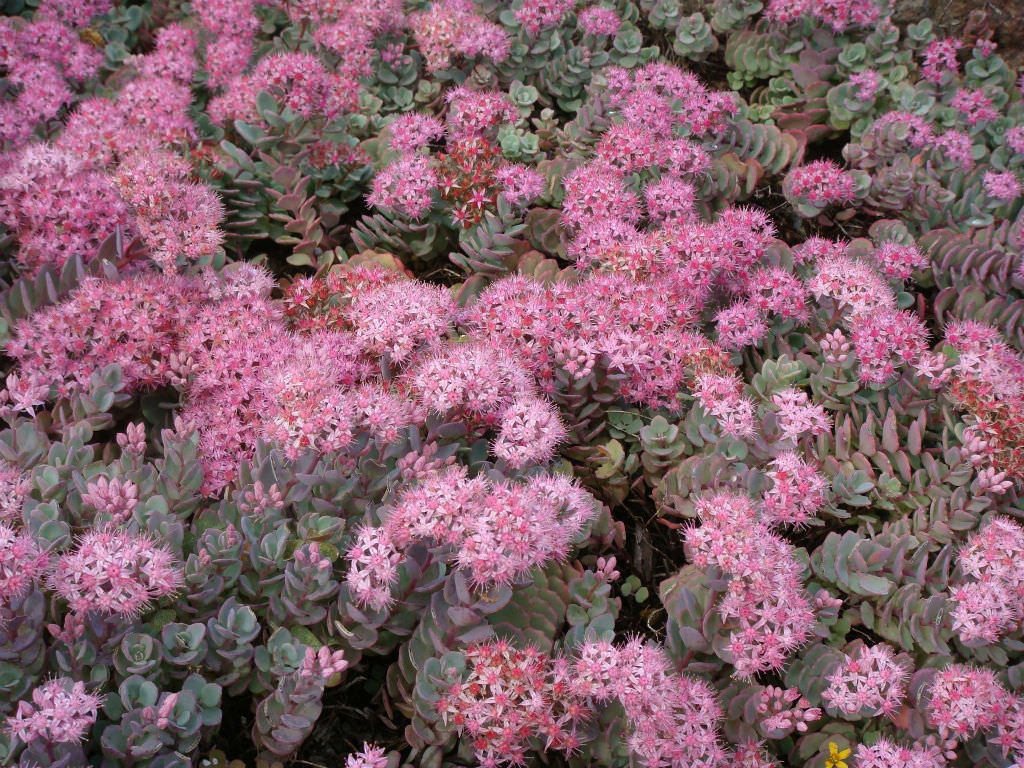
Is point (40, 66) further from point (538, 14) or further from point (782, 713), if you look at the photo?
point (782, 713)

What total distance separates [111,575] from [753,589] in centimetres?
150

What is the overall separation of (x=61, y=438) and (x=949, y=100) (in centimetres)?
363

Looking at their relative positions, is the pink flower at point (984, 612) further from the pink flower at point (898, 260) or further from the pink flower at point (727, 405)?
the pink flower at point (898, 260)

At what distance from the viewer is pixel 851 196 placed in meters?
3.20

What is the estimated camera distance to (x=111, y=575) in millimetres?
1870

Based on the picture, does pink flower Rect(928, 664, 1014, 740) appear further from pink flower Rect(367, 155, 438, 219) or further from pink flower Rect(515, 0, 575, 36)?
pink flower Rect(515, 0, 575, 36)

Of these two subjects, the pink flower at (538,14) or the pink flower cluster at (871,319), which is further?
the pink flower at (538,14)

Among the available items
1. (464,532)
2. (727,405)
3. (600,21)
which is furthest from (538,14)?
(464,532)

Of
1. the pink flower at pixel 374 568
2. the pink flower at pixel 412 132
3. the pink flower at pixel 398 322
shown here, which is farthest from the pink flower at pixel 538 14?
the pink flower at pixel 374 568

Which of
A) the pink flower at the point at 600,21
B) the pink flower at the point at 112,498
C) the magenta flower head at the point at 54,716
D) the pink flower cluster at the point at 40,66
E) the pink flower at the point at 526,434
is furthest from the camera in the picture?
the pink flower at the point at 600,21

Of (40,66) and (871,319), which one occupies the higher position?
(40,66)

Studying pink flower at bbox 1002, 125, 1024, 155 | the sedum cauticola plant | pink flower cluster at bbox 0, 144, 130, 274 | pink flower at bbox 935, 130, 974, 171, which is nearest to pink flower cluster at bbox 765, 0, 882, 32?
the sedum cauticola plant

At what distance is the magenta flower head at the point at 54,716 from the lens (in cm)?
171

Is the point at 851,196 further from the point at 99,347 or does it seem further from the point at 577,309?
the point at 99,347
